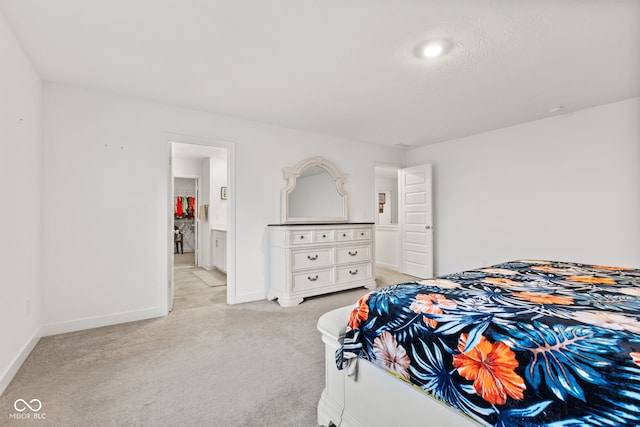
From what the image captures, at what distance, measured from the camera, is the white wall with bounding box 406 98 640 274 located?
3.23 metres

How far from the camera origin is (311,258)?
12.5 feet

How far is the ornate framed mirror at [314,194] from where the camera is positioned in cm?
416

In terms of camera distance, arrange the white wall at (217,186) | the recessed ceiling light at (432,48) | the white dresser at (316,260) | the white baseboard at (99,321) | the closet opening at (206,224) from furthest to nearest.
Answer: the white wall at (217,186) < the closet opening at (206,224) < the white dresser at (316,260) < the white baseboard at (99,321) < the recessed ceiling light at (432,48)

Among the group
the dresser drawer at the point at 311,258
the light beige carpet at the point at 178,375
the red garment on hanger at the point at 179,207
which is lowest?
the light beige carpet at the point at 178,375

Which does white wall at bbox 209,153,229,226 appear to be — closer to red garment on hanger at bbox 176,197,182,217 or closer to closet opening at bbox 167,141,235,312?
closet opening at bbox 167,141,235,312

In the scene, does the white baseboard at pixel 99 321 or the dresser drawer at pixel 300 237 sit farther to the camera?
the dresser drawer at pixel 300 237

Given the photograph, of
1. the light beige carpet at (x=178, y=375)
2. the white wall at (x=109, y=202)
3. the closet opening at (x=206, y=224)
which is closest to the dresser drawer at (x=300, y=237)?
the white wall at (x=109, y=202)

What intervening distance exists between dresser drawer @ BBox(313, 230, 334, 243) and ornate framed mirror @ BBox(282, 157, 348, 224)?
461 millimetres

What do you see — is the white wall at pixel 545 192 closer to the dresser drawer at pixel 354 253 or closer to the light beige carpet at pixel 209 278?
the dresser drawer at pixel 354 253

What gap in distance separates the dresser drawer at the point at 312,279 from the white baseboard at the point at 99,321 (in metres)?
1.52

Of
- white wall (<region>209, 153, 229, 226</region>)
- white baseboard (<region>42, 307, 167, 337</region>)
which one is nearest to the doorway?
white wall (<region>209, 153, 229, 226</region>)

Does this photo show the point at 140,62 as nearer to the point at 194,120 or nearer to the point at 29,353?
the point at 194,120

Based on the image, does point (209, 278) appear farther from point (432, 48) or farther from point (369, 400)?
point (432, 48)

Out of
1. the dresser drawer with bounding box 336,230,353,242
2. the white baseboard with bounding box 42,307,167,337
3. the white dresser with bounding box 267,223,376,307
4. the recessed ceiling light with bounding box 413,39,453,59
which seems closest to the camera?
the recessed ceiling light with bounding box 413,39,453,59
